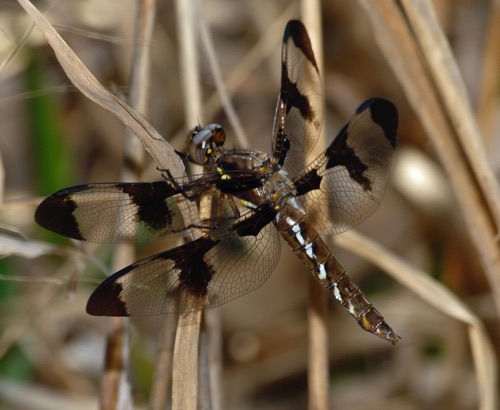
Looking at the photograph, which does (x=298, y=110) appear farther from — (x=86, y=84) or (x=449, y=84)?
(x=86, y=84)

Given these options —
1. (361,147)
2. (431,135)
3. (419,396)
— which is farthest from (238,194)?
(419,396)

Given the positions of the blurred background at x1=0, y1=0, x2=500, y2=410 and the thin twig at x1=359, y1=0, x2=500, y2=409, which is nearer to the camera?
the thin twig at x1=359, y1=0, x2=500, y2=409

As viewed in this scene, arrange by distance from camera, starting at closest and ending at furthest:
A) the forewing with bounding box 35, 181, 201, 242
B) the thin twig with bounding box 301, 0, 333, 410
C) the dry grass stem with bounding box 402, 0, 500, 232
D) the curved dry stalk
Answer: the curved dry stalk → the forewing with bounding box 35, 181, 201, 242 → the dry grass stem with bounding box 402, 0, 500, 232 → the thin twig with bounding box 301, 0, 333, 410

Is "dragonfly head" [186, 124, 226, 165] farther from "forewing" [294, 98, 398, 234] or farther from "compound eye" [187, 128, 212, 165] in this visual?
"forewing" [294, 98, 398, 234]

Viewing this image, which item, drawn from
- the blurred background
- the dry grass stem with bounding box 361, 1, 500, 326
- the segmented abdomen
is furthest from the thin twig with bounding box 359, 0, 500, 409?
the blurred background

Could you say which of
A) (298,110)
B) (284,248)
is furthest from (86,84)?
(284,248)

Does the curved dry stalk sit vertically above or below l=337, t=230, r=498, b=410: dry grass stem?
above

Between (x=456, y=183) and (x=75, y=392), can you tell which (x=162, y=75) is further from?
(x=456, y=183)

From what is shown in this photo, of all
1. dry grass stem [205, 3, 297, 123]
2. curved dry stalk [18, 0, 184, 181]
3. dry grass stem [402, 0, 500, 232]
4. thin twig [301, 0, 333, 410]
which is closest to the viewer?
curved dry stalk [18, 0, 184, 181]

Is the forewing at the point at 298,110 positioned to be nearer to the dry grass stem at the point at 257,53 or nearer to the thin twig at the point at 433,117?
the thin twig at the point at 433,117
